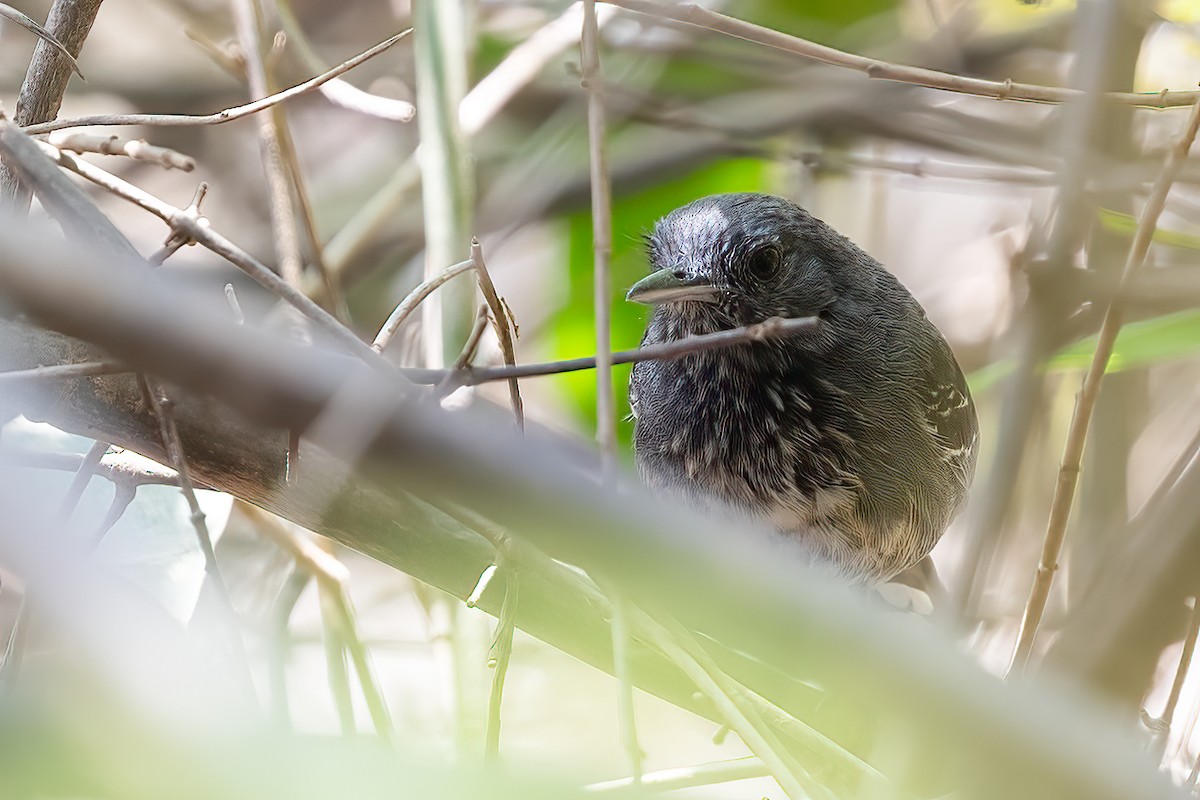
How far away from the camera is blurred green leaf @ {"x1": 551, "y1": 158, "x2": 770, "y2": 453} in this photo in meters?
3.17

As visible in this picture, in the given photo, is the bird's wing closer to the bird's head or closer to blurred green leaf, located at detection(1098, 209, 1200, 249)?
the bird's head

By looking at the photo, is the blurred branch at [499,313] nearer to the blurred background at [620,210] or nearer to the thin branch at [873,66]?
the thin branch at [873,66]

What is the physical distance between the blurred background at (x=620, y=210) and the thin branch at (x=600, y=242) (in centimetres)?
68

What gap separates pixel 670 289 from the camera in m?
2.23

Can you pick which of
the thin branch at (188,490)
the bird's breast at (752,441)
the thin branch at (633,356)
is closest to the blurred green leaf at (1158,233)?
the bird's breast at (752,441)

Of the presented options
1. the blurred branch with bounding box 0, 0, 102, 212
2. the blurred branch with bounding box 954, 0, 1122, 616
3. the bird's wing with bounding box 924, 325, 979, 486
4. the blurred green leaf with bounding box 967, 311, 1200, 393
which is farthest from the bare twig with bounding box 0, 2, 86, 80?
the bird's wing with bounding box 924, 325, 979, 486

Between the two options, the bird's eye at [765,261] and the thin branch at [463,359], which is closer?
the thin branch at [463,359]

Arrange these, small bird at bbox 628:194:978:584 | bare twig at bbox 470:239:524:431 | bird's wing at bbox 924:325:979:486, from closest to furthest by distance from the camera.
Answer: bare twig at bbox 470:239:524:431
small bird at bbox 628:194:978:584
bird's wing at bbox 924:325:979:486

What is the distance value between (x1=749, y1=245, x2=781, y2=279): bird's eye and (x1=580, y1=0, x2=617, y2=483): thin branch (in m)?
0.94

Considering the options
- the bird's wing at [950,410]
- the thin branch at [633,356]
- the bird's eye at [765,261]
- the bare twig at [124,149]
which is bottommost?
the thin branch at [633,356]

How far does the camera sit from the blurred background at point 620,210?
6.83 ft

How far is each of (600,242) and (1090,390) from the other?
720mm

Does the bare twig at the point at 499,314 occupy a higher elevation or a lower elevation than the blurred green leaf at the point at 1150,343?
lower

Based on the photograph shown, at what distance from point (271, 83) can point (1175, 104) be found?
69.7 inches
